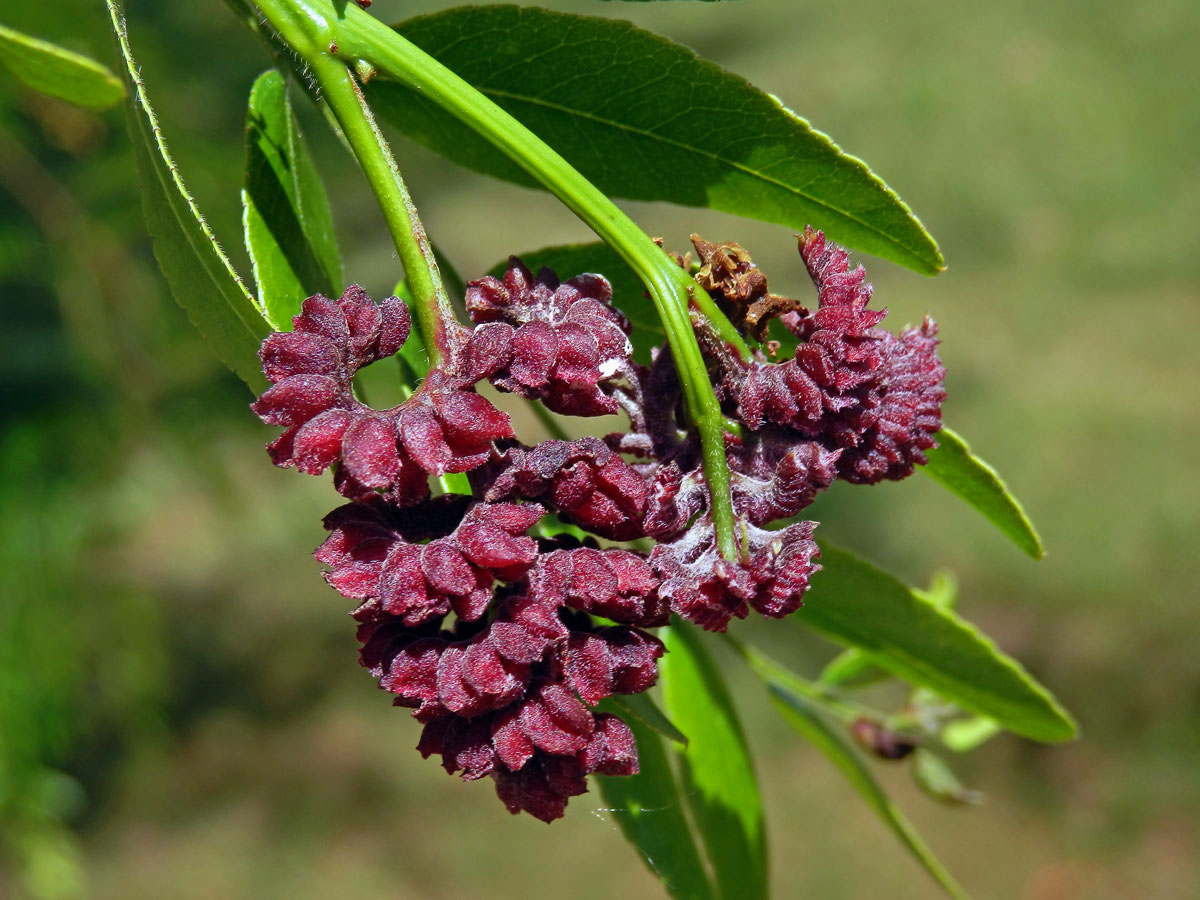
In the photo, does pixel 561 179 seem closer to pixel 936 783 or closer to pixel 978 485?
pixel 978 485

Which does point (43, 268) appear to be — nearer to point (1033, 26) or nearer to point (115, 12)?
point (115, 12)

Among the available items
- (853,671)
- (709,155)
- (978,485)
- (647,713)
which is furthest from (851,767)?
(709,155)

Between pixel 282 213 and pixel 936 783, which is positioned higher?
pixel 282 213

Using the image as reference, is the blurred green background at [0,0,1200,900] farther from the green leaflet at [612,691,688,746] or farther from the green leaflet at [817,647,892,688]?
the green leaflet at [612,691,688,746]

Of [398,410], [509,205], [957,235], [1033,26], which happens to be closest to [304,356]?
[398,410]

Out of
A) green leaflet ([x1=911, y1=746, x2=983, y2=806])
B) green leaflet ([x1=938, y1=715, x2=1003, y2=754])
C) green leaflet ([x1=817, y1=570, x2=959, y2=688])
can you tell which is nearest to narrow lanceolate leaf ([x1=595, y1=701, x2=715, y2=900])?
green leaflet ([x1=817, y1=570, x2=959, y2=688])

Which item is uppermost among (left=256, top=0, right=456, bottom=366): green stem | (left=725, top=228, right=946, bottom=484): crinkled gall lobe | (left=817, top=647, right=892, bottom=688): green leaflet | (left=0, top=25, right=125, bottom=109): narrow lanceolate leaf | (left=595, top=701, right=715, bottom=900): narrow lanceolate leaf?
(left=0, top=25, right=125, bottom=109): narrow lanceolate leaf
